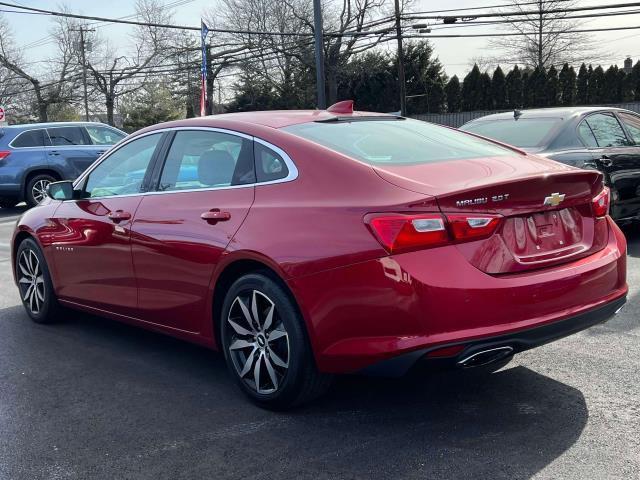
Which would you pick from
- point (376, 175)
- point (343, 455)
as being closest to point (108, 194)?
point (376, 175)

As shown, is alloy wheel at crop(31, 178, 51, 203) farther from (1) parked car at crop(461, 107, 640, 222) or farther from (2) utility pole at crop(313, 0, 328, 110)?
(1) parked car at crop(461, 107, 640, 222)

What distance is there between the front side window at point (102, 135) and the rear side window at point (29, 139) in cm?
102

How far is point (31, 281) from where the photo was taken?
5953mm

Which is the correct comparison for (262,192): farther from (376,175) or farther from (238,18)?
(238,18)

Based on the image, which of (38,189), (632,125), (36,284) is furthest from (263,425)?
(38,189)

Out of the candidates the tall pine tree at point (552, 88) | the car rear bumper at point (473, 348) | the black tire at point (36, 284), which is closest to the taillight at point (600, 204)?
the car rear bumper at point (473, 348)

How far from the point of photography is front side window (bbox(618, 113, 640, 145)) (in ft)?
27.5

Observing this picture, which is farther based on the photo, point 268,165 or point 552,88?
point 552,88

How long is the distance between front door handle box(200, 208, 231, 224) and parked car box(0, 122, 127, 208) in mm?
12481

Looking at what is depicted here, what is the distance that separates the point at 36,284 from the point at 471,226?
4.00m

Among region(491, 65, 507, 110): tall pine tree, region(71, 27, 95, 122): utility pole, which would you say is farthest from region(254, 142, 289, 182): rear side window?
region(71, 27, 95, 122): utility pole

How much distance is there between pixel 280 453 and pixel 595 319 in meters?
1.66

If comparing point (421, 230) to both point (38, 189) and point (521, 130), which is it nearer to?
point (521, 130)

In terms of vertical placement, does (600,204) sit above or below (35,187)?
above
